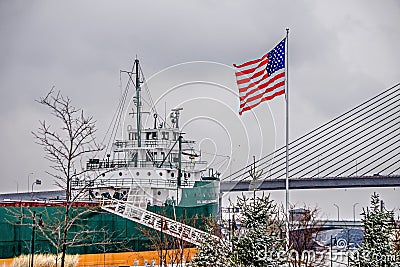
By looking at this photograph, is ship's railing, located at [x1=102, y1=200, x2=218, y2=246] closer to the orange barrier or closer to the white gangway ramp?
the white gangway ramp

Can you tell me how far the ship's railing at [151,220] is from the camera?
36125mm

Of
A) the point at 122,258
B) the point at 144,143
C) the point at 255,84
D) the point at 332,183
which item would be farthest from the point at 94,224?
the point at 332,183

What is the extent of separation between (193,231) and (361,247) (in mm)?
18785

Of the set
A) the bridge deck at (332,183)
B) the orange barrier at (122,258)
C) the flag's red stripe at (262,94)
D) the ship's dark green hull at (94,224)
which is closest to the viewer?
the flag's red stripe at (262,94)

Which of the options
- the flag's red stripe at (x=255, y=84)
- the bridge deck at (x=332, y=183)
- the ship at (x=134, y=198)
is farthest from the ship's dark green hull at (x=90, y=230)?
the bridge deck at (x=332, y=183)

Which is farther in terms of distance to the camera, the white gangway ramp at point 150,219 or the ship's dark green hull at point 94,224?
the white gangway ramp at point 150,219

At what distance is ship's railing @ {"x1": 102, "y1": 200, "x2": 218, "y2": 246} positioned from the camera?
36.1 metres

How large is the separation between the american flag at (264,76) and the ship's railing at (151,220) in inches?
434

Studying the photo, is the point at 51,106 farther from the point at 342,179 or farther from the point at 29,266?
the point at 342,179

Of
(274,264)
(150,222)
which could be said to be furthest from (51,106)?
(150,222)

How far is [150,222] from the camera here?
121 ft

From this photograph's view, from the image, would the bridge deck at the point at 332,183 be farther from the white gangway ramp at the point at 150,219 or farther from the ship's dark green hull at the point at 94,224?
the white gangway ramp at the point at 150,219

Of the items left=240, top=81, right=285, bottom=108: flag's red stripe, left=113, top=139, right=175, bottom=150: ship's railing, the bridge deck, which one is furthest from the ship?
the bridge deck

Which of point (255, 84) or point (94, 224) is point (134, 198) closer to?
point (94, 224)
